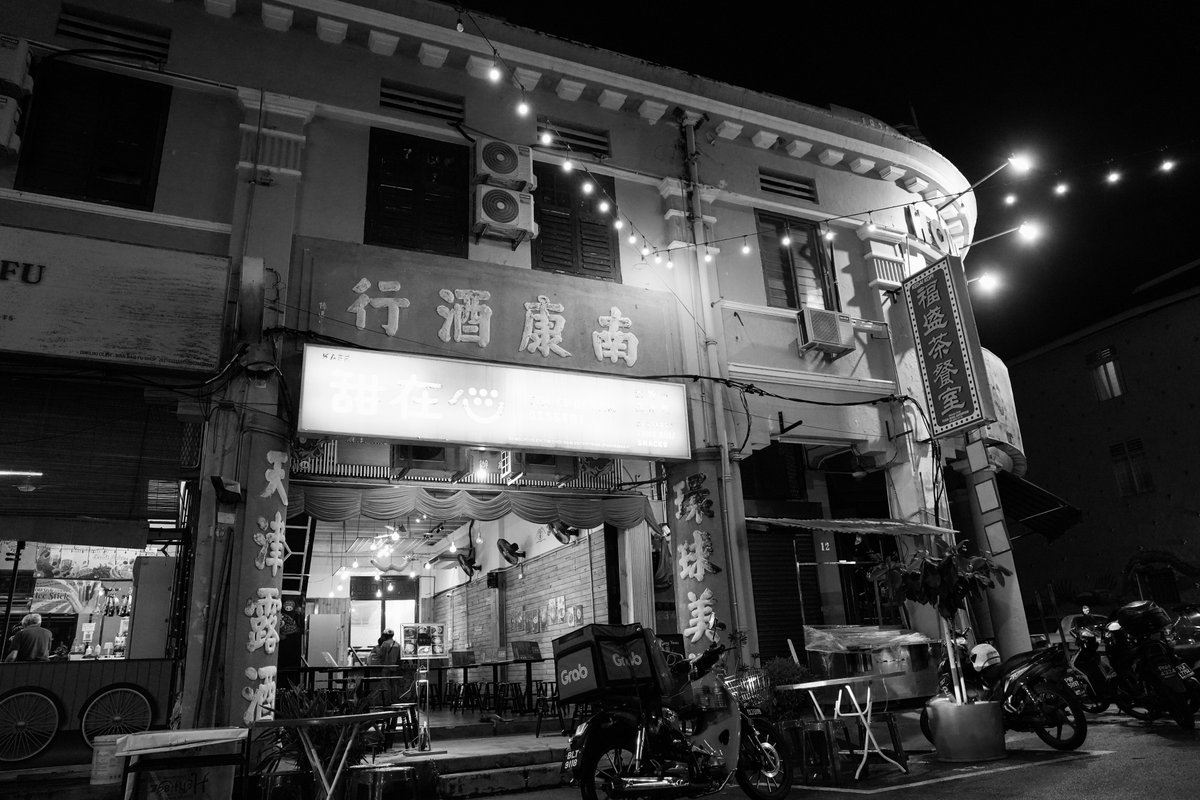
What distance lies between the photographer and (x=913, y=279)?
1261cm

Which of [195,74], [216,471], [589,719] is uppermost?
[195,74]

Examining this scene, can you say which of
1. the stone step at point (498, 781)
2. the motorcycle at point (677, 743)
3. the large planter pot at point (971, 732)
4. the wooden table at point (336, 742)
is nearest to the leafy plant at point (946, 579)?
the large planter pot at point (971, 732)

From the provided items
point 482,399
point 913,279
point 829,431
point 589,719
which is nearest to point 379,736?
point 589,719

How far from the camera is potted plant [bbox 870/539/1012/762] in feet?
25.9

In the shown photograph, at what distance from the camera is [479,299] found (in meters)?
10.1

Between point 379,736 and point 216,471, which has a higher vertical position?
point 216,471

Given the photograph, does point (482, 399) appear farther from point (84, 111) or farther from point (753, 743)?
point (84, 111)

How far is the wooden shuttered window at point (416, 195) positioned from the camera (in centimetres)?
1027

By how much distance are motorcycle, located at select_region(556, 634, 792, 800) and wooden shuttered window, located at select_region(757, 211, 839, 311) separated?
23.6ft

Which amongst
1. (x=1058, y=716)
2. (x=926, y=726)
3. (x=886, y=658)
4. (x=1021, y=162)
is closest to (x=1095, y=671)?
(x=1058, y=716)

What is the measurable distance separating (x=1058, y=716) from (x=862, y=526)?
11.5 feet

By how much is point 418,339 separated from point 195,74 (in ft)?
14.0

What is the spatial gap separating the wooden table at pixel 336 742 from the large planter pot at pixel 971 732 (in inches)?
223

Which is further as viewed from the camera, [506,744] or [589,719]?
[506,744]
